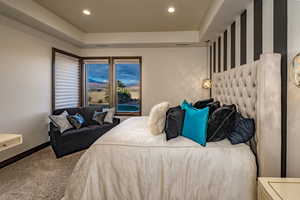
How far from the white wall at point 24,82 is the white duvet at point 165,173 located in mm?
2221

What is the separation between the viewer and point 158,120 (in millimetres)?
2088

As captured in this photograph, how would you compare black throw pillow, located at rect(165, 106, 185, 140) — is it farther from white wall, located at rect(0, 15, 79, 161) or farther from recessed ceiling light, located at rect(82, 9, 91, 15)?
white wall, located at rect(0, 15, 79, 161)

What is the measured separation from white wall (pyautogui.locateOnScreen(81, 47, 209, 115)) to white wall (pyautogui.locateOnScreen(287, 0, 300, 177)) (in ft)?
10.7

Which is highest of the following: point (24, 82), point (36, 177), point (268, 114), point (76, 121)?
point (24, 82)

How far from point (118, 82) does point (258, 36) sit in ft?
12.6

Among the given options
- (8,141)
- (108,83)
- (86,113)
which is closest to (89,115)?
(86,113)

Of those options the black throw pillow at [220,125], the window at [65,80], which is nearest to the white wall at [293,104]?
the black throw pillow at [220,125]

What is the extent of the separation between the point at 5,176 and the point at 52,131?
1.00m

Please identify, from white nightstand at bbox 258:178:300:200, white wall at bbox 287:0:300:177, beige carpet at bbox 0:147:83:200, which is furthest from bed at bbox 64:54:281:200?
beige carpet at bbox 0:147:83:200

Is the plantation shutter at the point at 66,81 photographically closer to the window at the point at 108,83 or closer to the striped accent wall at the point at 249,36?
the window at the point at 108,83

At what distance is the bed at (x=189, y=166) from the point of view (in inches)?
64.0

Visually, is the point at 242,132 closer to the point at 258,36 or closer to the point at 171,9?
the point at 258,36

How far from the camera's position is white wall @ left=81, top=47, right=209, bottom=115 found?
195 inches

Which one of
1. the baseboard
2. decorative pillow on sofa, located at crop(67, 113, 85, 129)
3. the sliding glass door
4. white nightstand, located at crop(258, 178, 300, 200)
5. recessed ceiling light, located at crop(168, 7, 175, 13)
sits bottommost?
the baseboard
